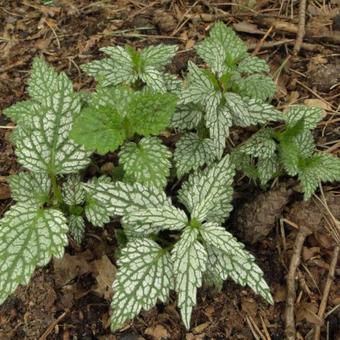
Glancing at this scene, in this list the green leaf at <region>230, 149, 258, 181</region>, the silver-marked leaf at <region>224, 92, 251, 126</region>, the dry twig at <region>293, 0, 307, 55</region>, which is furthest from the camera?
the dry twig at <region>293, 0, 307, 55</region>

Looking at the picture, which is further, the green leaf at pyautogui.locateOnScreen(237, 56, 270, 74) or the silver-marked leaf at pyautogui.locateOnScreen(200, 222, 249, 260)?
the green leaf at pyautogui.locateOnScreen(237, 56, 270, 74)

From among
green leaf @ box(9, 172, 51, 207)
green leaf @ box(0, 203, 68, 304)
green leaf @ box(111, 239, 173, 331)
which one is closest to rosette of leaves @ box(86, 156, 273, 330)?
green leaf @ box(111, 239, 173, 331)

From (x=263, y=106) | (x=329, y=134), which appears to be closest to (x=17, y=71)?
(x=263, y=106)

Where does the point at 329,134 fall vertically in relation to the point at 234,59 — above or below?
below

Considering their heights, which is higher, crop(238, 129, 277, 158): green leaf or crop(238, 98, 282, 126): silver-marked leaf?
crop(238, 98, 282, 126): silver-marked leaf

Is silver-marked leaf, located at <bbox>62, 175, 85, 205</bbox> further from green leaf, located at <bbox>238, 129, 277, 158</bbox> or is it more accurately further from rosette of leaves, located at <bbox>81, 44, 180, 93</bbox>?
green leaf, located at <bbox>238, 129, 277, 158</bbox>

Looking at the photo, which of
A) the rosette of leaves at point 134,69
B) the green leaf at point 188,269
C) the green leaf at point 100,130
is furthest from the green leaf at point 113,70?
the green leaf at point 188,269

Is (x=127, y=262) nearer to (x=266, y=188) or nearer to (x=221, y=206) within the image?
(x=221, y=206)

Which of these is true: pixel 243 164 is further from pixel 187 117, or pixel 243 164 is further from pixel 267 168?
pixel 187 117
